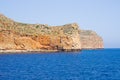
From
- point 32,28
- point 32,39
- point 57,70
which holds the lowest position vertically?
point 57,70

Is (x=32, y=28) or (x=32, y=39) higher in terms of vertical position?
(x=32, y=28)

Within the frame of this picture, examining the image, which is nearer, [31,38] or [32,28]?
[31,38]

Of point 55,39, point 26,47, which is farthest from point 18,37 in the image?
point 55,39

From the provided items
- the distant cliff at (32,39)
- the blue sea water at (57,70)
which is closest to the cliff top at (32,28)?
the distant cliff at (32,39)

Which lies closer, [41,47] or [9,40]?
[9,40]

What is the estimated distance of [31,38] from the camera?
511 feet

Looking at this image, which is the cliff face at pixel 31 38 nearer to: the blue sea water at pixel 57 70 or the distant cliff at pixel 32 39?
the distant cliff at pixel 32 39

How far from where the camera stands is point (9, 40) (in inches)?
5763

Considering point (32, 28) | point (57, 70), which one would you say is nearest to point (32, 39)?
point (32, 28)

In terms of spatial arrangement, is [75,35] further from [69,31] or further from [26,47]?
[26,47]

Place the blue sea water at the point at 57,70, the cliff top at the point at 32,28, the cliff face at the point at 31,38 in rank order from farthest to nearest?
the cliff top at the point at 32,28 < the cliff face at the point at 31,38 < the blue sea water at the point at 57,70

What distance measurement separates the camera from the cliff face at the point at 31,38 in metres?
147

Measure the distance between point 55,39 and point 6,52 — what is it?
27.5 meters

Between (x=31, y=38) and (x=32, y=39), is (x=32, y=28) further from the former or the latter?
(x=32, y=39)
